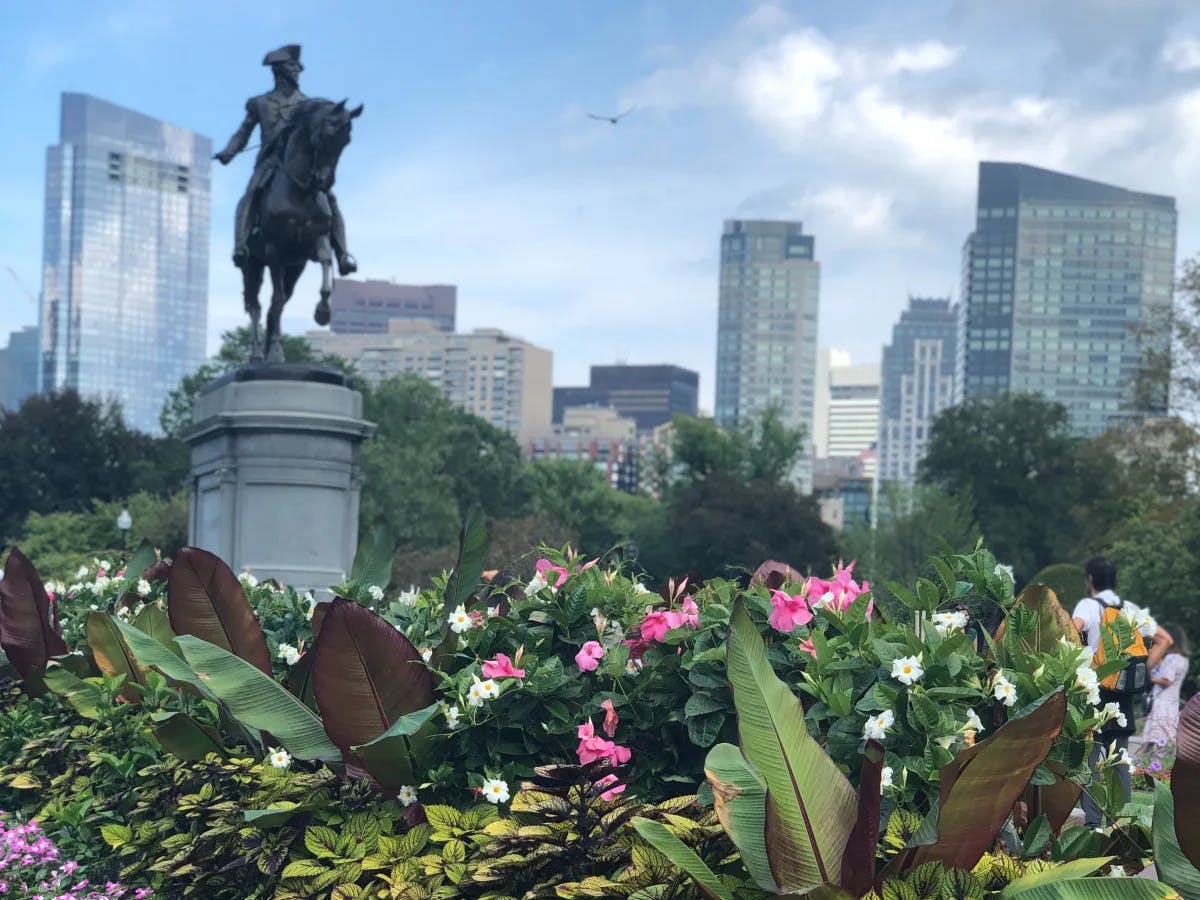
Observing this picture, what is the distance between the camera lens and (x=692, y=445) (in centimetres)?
8475

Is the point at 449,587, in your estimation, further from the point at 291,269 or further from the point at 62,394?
the point at 62,394

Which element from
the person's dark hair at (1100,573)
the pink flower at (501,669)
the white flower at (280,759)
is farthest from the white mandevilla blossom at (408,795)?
the person's dark hair at (1100,573)

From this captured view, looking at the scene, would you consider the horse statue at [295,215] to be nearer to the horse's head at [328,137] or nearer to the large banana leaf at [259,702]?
the horse's head at [328,137]

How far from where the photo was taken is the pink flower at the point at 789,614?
Answer: 5.61m

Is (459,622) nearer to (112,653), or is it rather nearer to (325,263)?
(112,653)

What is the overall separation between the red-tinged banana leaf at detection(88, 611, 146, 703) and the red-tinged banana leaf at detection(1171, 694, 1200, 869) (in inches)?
211

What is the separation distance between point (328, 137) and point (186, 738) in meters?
12.2

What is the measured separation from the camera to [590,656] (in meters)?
5.86

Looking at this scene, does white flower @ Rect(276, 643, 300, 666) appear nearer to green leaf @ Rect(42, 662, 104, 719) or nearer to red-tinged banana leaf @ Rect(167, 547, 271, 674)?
red-tinged banana leaf @ Rect(167, 547, 271, 674)

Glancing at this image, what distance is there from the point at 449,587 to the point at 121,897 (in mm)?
1762

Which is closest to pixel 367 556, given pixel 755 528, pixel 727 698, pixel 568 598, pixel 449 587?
pixel 449 587

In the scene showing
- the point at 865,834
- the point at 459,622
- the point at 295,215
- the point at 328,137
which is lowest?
the point at 865,834

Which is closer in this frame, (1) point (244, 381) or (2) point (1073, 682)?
(2) point (1073, 682)

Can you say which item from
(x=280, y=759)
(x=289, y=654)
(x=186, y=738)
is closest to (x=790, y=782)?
(x=280, y=759)
